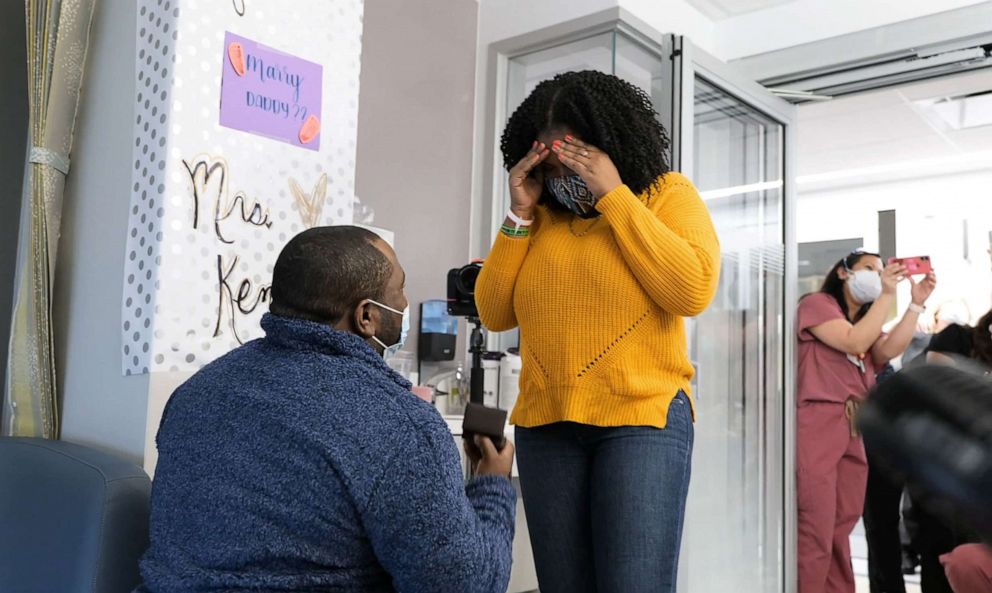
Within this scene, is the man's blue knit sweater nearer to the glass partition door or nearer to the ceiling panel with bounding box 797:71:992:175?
the glass partition door

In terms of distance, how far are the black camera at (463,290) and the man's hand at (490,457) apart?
74 centimetres

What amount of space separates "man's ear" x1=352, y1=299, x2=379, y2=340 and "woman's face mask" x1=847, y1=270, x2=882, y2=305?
284 cm

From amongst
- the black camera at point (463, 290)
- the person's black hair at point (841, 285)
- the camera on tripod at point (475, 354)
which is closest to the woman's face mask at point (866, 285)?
the person's black hair at point (841, 285)

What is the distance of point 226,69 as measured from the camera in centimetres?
171

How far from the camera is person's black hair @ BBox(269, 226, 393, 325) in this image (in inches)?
41.0

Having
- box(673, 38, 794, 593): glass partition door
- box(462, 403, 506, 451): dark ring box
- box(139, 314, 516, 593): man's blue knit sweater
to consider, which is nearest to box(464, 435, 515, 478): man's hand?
box(462, 403, 506, 451): dark ring box

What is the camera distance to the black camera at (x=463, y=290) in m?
1.90

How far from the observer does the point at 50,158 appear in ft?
5.82

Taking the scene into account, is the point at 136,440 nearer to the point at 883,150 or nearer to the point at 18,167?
the point at 18,167

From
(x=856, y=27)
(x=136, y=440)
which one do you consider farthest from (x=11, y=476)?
(x=856, y=27)

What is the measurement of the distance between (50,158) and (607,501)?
4.27 feet

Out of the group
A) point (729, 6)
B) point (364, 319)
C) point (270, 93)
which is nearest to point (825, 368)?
point (729, 6)

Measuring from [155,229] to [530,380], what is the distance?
2.42 ft

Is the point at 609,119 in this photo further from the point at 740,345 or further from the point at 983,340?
the point at 983,340
